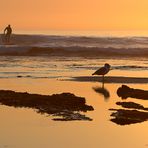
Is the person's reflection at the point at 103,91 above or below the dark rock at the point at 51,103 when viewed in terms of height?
above

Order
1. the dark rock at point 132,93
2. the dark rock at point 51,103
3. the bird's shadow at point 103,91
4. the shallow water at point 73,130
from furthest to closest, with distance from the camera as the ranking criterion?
the bird's shadow at point 103,91 < the dark rock at point 132,93 < the dark rock at point 51,103 < the shallow water at point 73,130

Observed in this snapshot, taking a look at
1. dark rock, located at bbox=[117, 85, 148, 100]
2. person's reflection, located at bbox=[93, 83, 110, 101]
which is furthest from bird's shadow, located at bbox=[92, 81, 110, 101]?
dark rock, located at bbox=[117, 85, 148, 100]

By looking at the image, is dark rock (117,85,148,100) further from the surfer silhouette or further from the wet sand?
the surfer silhouette

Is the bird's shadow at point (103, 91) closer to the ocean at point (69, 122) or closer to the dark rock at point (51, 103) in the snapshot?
the ocean at point (69, 122)

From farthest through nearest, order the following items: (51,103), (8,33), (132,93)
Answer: (8,33)
(132,93)
(51,103)

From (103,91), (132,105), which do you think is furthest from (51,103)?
(103,91)

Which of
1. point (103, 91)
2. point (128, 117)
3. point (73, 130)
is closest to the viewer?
point (73, 130)

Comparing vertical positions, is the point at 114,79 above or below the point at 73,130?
above

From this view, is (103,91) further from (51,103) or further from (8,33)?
(8,33)

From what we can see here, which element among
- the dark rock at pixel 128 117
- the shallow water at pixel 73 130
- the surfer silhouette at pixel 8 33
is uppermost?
the surfer silhouette at pixel 8 33

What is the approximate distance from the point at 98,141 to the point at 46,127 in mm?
1634

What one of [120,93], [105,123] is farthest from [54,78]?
[105,123]

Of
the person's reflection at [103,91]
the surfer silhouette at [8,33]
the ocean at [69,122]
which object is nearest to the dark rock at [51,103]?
the ocean at [69,122]

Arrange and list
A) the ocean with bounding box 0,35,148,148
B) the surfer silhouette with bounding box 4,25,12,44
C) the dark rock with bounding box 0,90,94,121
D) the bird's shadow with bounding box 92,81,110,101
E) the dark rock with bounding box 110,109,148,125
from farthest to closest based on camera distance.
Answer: the surfer silhouette with bounding box 4,25,12,44, the bird's shadow with bounding box 92,81,110,101, the dark rock with bounding box 0,90,94,121, the dark rock with bounding box 110,109,148,125, the ocean with bounding box 0,35,148,148
